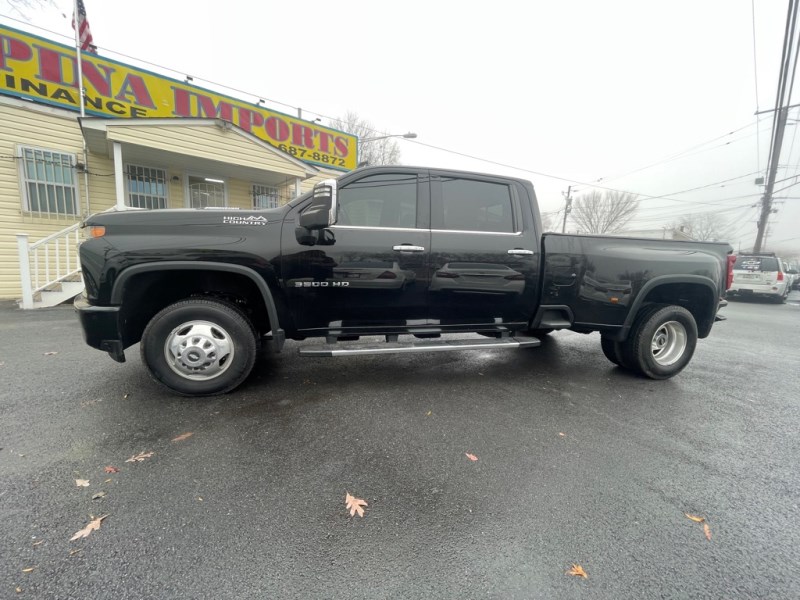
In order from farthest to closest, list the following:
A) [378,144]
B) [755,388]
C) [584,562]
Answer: [378,144], [755,388], [584,562]

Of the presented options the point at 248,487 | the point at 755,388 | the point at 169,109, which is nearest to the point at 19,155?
the point at 169,109

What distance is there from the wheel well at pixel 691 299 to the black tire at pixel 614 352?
498 mm

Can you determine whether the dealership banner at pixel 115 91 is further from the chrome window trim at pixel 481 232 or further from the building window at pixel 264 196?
the chrome window trim at pixel 481 232

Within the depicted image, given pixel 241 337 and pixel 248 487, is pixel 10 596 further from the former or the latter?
pixel 241 337

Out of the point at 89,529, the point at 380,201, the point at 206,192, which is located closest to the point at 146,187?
the point at 206,192

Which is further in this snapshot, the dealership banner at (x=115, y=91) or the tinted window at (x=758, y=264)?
the tinted window at (x=758, y=264)

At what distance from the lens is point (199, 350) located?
3.07 m

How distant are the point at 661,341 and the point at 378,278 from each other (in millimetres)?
3351

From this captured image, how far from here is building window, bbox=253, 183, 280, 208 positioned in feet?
38.7

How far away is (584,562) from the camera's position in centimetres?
170

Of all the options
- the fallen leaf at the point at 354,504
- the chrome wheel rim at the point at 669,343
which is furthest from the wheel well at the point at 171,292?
the chrome wheel rim at the point at 669,343

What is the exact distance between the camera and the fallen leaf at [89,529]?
5.70ft

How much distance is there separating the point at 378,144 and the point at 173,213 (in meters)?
34.0

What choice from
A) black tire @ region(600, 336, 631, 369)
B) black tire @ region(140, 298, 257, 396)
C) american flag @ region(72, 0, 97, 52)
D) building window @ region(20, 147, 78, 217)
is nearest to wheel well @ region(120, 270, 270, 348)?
Answer: black tire @ region(140, 298, 257, 396)
